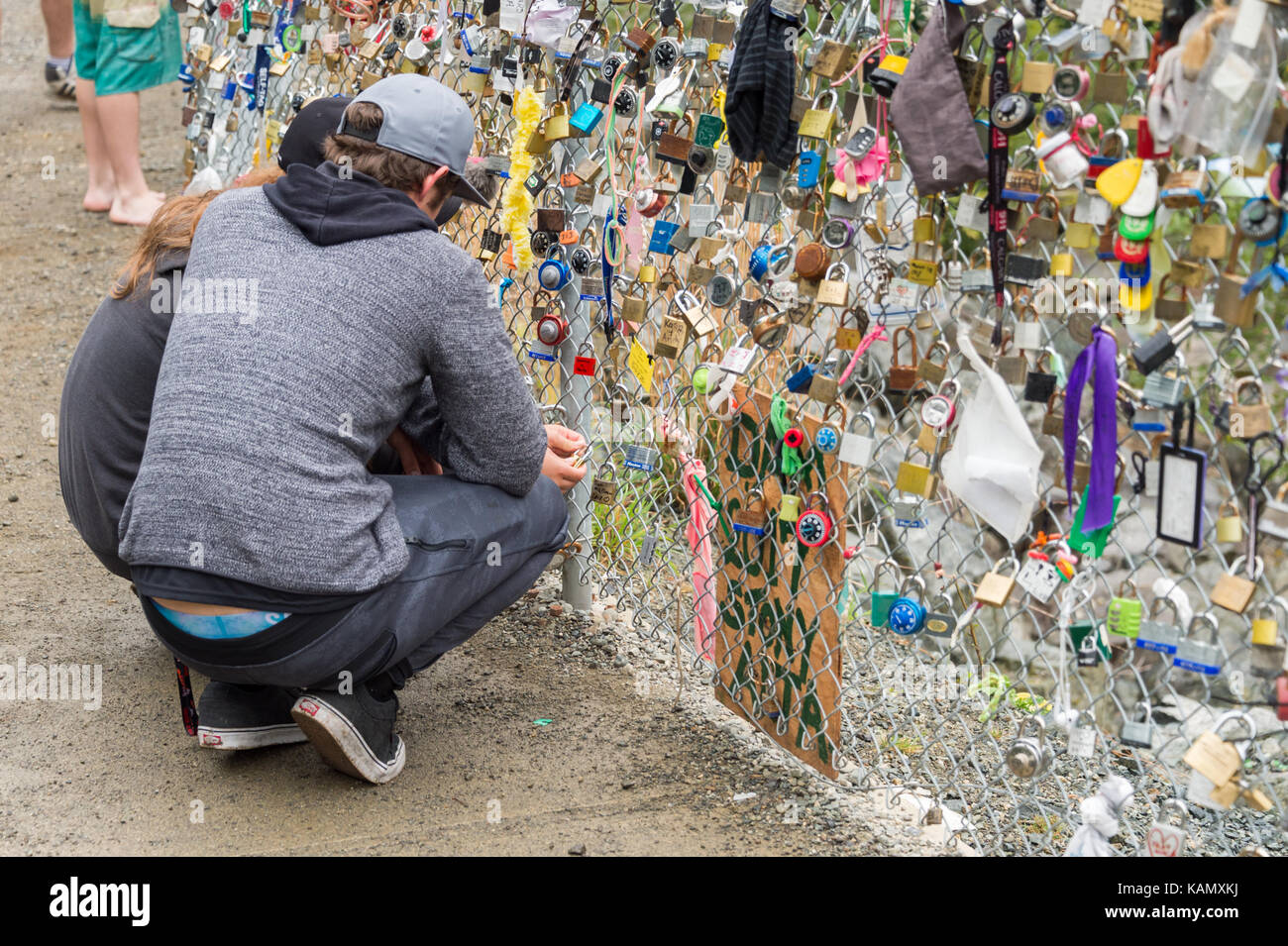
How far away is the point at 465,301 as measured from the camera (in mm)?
2379

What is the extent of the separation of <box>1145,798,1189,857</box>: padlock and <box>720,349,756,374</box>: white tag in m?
1.08

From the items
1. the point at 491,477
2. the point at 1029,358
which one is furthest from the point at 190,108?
the point at 1029,358

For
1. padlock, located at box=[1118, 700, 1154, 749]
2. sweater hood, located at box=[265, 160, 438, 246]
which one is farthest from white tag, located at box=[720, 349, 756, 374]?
padlock, located at box=[1118, 700, 1154, 749]

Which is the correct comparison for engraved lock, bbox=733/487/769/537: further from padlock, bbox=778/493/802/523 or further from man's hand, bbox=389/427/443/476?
man's hand, bbox=389/427/443/476

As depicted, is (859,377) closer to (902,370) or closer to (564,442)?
(902,370)

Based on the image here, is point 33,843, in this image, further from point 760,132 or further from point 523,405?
point 760,132

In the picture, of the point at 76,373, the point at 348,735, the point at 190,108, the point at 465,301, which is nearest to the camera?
the point at 465,301

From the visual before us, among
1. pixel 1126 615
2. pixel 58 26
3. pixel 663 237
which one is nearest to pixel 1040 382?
pixel 1126 615

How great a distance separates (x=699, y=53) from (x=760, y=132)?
241mm

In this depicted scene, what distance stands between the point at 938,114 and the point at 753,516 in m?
0.96

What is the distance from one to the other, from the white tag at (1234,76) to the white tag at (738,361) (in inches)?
41.4

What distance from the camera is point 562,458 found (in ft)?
9.52

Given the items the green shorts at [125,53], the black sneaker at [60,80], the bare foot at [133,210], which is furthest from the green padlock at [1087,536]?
the black sneaker at [60,80]

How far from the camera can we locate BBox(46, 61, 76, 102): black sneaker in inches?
341
